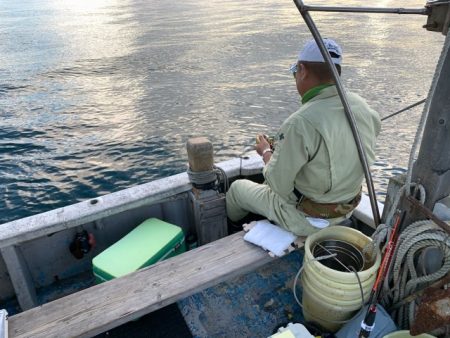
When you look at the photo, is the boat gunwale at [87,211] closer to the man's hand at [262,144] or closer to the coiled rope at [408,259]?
the man's hand at [262,144]

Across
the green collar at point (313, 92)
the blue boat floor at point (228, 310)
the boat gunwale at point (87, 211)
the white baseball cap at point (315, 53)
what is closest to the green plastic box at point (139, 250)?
the boat gunwale at point (87, 211)

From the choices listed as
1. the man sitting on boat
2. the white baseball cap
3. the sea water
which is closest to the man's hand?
the man sitting on boat

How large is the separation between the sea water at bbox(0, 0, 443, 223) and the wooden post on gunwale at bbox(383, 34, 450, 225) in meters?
5.54

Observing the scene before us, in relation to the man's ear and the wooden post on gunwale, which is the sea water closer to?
the wooden post on gunwale

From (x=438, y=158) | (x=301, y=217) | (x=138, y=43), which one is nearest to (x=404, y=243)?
(x=438, y=158)

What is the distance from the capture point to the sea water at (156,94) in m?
8.55

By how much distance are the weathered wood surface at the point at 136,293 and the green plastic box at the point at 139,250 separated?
301mm

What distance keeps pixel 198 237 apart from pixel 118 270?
107 cm

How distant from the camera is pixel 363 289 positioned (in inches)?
100

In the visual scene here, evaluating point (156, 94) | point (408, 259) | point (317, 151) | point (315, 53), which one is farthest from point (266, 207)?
point (156, 94)

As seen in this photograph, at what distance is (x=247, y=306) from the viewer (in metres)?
3.32

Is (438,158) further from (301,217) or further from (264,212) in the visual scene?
(264,212)

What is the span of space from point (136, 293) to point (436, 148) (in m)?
2.29

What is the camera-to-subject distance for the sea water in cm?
855
